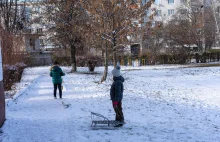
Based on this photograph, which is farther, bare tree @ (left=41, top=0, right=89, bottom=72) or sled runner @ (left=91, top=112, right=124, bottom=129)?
bare tree @ (left=41, top=0, right=89, bottom=72)

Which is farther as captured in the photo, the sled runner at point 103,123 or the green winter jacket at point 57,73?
the green winter jacket at point 57,73

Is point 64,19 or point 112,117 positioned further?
point 64,19

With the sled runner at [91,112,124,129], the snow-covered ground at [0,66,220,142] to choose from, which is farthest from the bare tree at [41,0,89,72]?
the sled runner at [91,112,124,129]

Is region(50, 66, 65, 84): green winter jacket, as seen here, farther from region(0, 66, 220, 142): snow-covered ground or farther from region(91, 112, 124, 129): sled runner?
region(91, 112, 124, 129): sled runner

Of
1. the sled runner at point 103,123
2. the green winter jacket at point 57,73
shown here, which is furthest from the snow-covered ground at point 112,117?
the green winter jacket at point 57,73

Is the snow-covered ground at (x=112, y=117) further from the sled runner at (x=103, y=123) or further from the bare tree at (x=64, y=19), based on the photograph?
the bare tree at (x=64, y=19)

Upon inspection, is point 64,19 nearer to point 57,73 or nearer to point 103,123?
point 57,73

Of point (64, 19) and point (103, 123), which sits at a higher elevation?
point (64, 19)

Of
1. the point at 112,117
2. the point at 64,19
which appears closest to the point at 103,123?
the point at 112,117

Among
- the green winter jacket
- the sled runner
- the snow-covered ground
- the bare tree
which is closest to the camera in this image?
the snow-covered ground

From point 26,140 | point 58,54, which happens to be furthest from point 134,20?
point 58,54

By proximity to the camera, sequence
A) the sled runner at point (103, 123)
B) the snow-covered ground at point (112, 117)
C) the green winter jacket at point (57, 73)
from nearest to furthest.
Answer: the snow-covered ground at point (112, 117)
the sled runner at point (103, 123)
the green winter jacket at point (57, 73)

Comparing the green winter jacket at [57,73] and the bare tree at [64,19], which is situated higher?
the bare tree at [64,19]

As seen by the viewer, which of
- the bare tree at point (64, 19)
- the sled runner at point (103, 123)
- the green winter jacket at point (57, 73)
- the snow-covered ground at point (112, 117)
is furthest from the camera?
the bare tree at point (64, 19)
